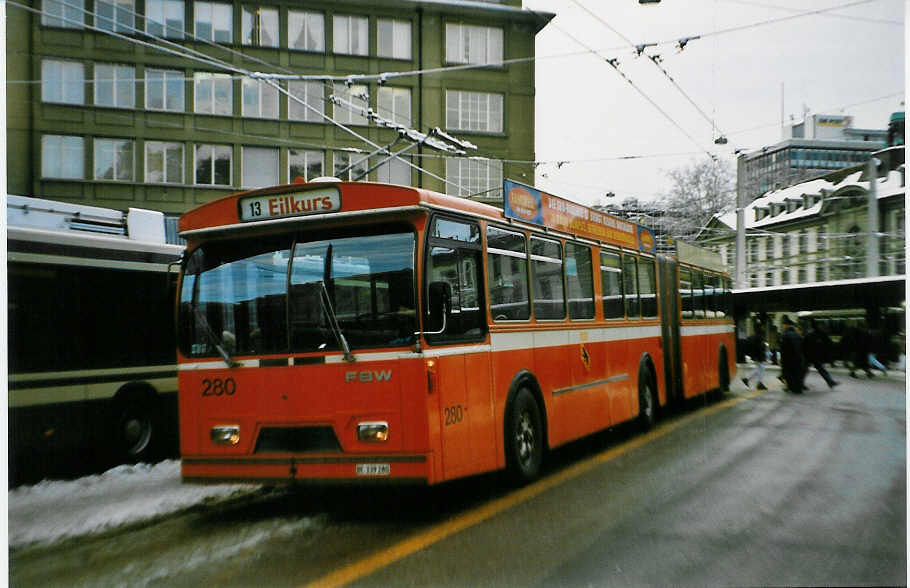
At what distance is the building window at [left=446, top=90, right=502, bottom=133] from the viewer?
1047 cm

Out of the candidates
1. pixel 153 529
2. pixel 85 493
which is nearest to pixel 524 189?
pixel 153 529

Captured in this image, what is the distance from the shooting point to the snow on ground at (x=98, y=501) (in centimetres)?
653

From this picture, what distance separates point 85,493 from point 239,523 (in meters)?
2.14

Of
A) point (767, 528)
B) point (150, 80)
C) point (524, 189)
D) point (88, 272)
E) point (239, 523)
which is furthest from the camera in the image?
point (150, 80)

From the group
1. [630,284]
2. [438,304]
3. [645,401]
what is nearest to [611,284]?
[630,284]

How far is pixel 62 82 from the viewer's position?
342 inches

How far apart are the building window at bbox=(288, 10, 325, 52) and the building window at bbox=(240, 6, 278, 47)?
0.19m

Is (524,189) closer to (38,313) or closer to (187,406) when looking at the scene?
(187,406)

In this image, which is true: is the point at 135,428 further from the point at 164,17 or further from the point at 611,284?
the point at 611,284

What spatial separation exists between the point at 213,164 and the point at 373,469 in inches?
214

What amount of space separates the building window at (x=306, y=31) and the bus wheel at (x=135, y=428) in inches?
185

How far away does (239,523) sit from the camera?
6711 millimetres

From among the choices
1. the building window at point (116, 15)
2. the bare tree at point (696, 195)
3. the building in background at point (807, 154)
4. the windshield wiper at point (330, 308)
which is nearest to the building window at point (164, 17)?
the building window at point (116, 15)

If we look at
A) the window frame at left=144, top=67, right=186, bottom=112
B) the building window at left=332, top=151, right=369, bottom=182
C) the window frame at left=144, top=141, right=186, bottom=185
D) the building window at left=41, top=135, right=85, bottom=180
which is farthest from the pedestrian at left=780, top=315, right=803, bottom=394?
the building window at left=41, top=135, right=85, bottom=180
